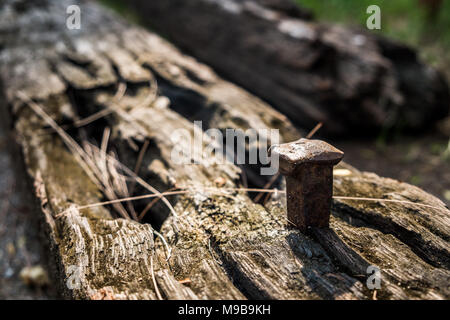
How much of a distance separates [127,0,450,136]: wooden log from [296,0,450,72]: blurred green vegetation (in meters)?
1.33

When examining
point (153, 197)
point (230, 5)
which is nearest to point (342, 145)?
point (230, 5)

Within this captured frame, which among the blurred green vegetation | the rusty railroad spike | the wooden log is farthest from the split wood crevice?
the blurred green vegetation

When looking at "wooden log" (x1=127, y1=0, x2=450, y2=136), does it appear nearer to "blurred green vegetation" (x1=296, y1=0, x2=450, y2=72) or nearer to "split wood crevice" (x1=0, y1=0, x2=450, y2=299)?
"split wood crevice" (x1=0, y1=0, x2=450, y2=299)

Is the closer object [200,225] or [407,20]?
[200,225]

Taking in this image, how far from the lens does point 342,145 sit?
10.8 feet

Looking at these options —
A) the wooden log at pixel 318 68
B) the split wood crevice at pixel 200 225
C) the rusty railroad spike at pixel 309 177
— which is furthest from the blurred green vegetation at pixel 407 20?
the rusty railroad spike at pixel 309 177

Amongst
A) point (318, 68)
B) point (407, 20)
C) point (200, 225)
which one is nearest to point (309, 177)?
point (200, 225)

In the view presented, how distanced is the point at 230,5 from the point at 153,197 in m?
2.68

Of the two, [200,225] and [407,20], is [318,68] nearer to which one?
[200,225]

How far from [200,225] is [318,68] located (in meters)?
2.24

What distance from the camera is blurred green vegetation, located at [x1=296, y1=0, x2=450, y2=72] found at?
4.78 m

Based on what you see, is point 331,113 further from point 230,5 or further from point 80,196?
point 80,196

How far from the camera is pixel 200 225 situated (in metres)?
1.34
